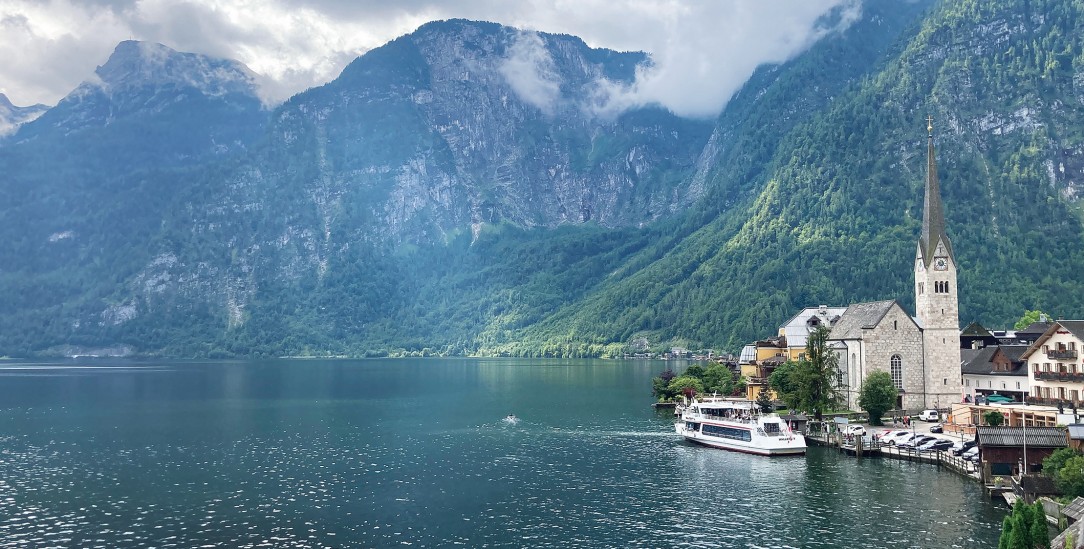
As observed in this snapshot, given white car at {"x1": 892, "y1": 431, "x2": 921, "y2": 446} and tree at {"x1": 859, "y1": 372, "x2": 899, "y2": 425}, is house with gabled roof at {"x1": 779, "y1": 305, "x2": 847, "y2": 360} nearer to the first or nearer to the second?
tree at {"x1": 859, "y1": 372, "x2": 899, "y2": 425}

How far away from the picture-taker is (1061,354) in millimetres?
104688

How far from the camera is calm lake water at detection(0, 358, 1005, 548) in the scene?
67812 millimetres

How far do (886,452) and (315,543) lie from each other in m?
64.8

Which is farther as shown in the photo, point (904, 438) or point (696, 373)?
point (696, 373)

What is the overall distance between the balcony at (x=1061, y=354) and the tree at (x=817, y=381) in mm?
27217

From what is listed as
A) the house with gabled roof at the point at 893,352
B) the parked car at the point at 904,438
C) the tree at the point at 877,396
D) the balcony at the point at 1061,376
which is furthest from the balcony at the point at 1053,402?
the house with gabled roof at the point at 893,352

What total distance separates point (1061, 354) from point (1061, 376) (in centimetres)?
273

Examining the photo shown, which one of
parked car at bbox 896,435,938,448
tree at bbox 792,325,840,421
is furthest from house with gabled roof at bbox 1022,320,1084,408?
tree at bbox 792,325,840,421

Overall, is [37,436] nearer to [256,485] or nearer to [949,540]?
[256,485]

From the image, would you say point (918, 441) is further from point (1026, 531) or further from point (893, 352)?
point (1026, 531)

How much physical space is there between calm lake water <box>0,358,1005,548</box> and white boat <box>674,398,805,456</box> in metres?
2.58

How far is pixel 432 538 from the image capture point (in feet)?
221

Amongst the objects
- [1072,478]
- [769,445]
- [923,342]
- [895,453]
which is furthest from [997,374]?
[1072,478]

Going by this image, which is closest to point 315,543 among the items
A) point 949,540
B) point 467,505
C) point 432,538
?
point 432,538
